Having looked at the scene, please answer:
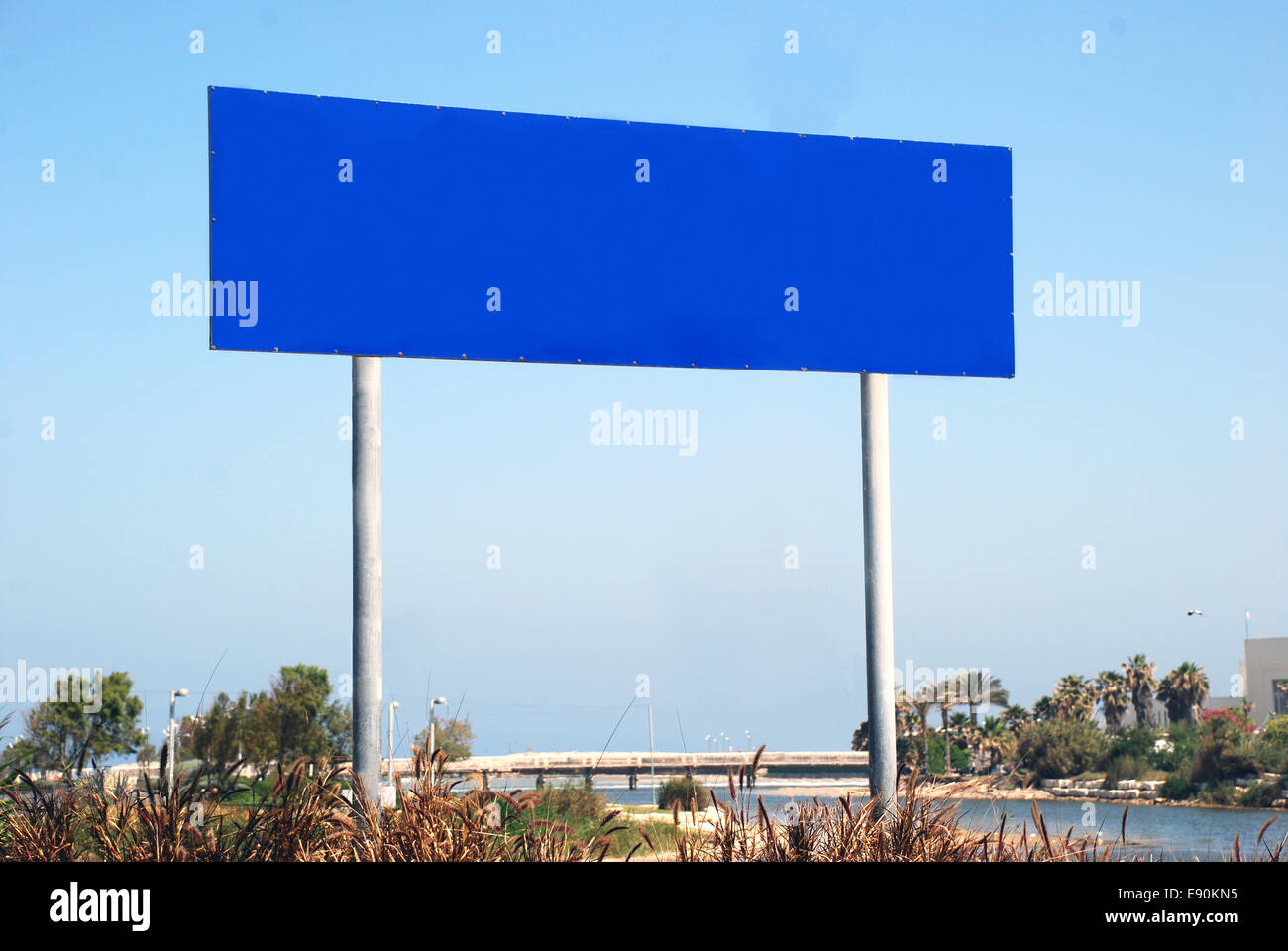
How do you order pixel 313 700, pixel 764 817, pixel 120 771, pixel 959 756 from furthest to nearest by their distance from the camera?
1. pixel 959 756
2. pixel 313 700
3. pixel 120 771
4. pixel 764 817

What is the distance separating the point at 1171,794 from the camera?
61594mm

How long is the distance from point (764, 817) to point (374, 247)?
5.49m

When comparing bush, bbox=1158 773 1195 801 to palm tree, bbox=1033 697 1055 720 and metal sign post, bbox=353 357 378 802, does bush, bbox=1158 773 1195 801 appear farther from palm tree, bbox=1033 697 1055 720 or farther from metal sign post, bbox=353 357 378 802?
metal sign post, bbox=353 357 378 802

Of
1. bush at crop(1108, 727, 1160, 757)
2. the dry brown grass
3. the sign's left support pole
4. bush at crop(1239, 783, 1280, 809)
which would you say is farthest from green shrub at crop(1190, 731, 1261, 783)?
the sign's left support pole

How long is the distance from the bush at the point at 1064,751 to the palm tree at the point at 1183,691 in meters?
5.24

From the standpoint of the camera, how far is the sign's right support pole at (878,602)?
34.2ft

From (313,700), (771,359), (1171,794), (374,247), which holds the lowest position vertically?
(1171,794)

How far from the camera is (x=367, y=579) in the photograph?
9.28m

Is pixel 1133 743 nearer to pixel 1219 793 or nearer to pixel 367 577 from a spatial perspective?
pixel 1219 793

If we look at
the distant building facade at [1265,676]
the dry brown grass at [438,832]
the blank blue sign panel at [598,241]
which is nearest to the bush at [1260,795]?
the distant building facade at [1265,676]

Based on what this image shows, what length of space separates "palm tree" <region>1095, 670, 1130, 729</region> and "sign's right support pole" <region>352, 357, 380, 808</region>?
68.7 m
